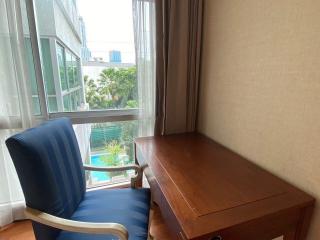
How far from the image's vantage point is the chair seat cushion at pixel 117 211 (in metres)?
0.96

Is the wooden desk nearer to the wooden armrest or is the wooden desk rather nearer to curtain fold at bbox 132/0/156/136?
→ the wooden armrest

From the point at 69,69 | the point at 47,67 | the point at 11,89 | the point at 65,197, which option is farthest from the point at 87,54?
the point at 65,197

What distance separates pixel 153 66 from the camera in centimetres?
167

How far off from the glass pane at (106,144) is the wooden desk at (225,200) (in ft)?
2.40

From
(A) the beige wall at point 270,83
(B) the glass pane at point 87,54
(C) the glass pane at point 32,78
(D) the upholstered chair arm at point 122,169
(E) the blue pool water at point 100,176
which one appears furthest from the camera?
(E) the blue pool water at point 100,176

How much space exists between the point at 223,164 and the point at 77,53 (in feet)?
4.74

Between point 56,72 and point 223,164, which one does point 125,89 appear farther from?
point 223,164

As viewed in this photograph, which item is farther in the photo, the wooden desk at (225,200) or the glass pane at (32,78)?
the glass pane at (32,78)

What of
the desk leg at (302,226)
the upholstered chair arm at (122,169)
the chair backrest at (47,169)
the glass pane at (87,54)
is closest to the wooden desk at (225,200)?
the desk leg at (302,226)

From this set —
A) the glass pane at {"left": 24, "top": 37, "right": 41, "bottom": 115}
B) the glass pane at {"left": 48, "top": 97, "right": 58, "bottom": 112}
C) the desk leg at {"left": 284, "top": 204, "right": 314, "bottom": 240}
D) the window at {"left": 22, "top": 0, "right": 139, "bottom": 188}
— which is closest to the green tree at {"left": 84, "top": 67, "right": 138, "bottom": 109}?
the window at {"left": 22, "top": 0, "right": 139, "bottom": 188}

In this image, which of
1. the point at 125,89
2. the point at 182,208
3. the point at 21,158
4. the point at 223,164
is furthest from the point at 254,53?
the point at 21,158

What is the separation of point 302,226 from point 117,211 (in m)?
0.89

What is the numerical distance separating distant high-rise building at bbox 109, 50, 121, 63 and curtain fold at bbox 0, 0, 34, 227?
64 centimetres

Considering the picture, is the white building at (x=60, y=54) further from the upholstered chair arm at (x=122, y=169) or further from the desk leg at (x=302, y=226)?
the desk leg at (x=302, y=226)
